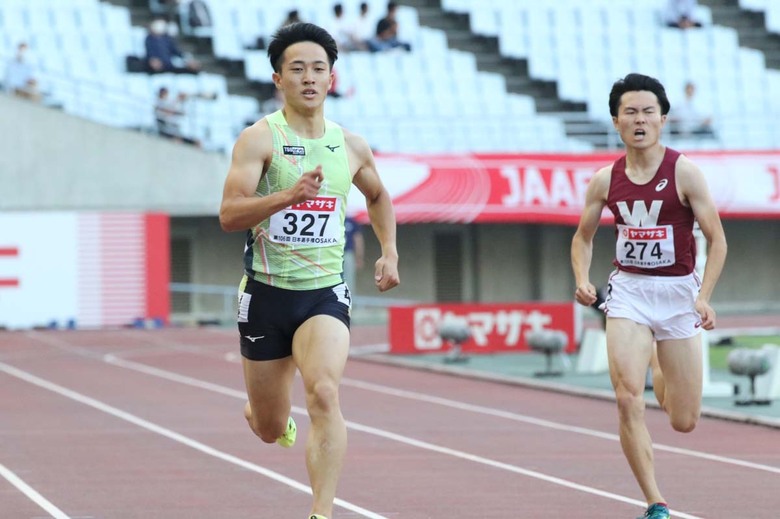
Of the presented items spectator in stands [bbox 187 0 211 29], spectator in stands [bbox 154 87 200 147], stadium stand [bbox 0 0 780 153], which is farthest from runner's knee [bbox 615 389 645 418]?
spectator in stands [bbox 187 0 211 29]

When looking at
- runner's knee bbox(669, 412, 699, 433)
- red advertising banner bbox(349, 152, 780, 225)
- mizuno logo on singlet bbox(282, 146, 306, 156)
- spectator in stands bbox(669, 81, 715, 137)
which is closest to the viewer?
mizuno logo on singlet bbox(282, 146, 306, 156)

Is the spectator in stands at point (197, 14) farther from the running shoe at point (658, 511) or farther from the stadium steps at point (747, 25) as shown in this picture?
the running shoe at point (658, 511)

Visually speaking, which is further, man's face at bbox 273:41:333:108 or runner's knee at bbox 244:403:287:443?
runner's knee at bbox 244:403:287:443

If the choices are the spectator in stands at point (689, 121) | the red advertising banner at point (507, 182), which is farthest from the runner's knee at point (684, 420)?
the spectator in stands at point (689, 121)

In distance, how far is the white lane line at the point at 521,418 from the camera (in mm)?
11624

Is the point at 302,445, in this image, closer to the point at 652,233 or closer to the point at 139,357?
the point at 652,233

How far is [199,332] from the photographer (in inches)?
1144

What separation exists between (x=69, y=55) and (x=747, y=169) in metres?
13.3

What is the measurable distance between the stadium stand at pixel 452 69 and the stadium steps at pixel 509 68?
3 centimetres

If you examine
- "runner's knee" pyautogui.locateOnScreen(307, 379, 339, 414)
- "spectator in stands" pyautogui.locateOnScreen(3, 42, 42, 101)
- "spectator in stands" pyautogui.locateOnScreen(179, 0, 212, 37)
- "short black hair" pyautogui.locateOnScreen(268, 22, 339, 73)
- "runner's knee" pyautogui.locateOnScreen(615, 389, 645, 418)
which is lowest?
"runner's knee" pyautogui.locateOnScreen(615, 389, 645, 418)

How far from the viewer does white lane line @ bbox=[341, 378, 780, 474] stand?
11624 mm

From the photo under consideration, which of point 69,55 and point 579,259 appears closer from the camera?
point 579,259

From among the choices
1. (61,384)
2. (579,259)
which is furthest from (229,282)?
(579,259)

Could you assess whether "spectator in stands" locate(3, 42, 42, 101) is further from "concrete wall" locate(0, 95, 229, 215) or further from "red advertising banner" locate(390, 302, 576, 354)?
"red advertising banner" locate(390, 302, 576, 354)
